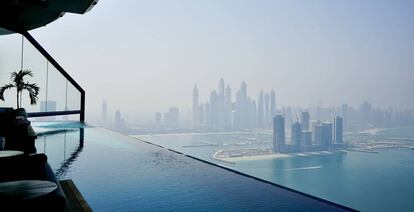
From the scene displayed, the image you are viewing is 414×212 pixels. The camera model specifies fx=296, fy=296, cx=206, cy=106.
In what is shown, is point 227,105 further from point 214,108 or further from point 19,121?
point 19,121

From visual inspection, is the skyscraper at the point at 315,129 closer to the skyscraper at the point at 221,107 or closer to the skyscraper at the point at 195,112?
the skyscraper at the point at 221,107

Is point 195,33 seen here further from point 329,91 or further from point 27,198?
point 27,198

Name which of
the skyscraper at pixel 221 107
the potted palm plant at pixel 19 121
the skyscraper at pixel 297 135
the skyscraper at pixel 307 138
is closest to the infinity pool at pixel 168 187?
the potted palm plant at pixel 19 121

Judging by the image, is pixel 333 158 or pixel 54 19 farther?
pixel 333 158

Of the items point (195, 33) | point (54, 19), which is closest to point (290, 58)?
point (195, 33)

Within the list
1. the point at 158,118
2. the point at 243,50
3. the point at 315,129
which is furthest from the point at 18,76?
the point at 243,50

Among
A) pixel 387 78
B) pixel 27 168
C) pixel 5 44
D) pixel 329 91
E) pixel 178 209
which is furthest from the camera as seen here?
pixel 329 91

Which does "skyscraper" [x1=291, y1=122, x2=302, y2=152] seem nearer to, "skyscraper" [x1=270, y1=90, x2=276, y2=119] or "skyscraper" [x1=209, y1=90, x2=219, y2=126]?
"skyscraper" [x1=270, y1=90, x2=276, y2=119]

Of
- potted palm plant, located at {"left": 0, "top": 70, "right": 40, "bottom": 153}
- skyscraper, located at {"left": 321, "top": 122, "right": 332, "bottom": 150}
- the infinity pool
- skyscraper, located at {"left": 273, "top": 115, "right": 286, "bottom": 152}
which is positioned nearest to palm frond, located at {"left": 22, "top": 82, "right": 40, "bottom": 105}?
potted palm plant, located at {"left": 0, "top": 70, "right": 40, "bottom": 153}
